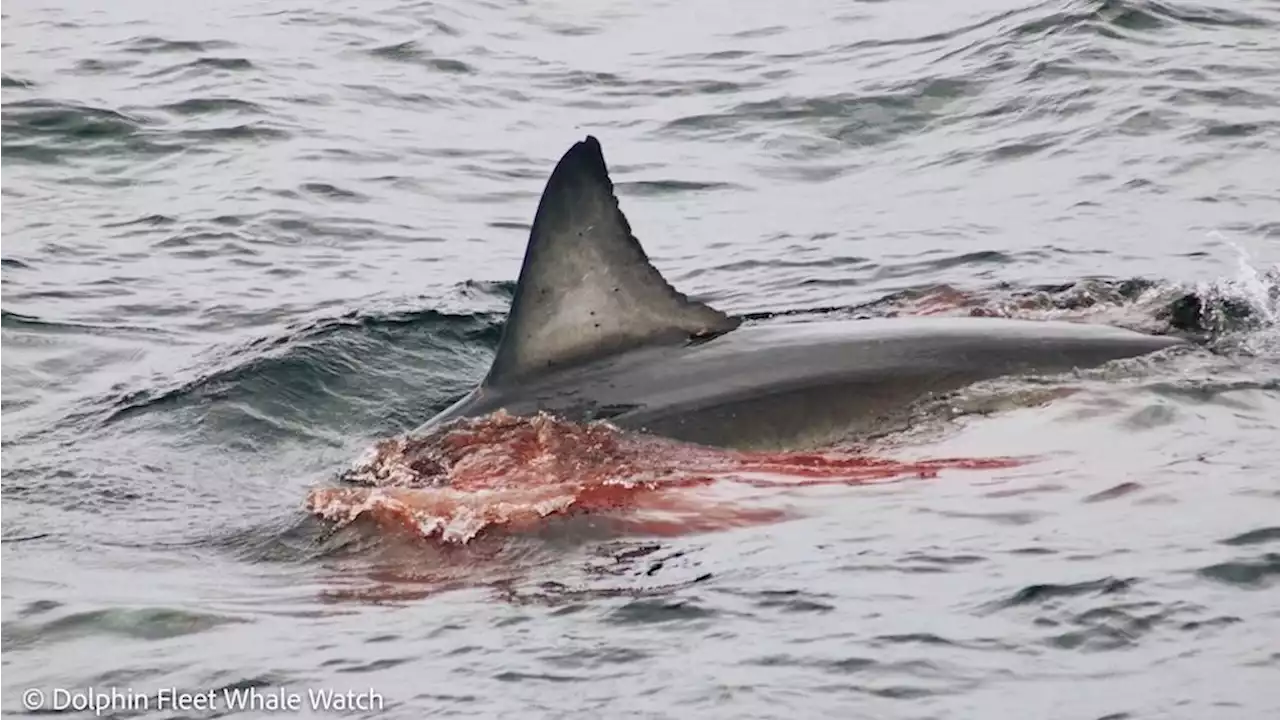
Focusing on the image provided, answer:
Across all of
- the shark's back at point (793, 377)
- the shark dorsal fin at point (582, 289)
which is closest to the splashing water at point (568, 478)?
the shark's back at point (793, 377)

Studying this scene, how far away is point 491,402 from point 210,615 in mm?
1593

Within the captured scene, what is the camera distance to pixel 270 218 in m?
13.3

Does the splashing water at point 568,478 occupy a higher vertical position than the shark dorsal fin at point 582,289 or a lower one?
lower

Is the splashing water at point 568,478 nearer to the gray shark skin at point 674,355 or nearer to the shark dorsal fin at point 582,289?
the gray shark skin at point 674,355

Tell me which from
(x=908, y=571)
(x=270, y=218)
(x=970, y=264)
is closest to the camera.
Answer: (x=908, y=571)

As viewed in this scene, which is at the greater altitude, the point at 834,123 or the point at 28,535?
the point at 834,123

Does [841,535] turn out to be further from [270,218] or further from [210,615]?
[270,218]

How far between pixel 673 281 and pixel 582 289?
4.28 meters

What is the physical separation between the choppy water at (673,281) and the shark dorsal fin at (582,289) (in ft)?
3.32

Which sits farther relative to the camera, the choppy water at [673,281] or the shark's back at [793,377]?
the shark's back at [793,377]

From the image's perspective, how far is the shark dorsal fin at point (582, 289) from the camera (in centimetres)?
728

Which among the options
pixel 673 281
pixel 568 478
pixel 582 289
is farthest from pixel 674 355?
pixel 673 281

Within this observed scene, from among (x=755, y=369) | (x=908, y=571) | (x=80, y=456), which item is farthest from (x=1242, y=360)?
(x=80, y=456)

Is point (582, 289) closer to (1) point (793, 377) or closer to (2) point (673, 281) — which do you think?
(1) point (793, 377)
